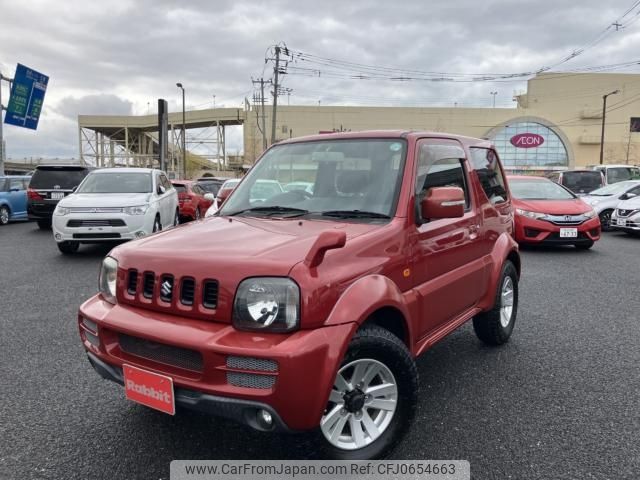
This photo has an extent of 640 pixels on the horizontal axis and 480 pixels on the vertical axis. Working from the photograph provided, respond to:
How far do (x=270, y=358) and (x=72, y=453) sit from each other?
1.44 m

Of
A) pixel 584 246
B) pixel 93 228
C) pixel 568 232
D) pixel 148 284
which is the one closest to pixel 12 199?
pixel 93 228

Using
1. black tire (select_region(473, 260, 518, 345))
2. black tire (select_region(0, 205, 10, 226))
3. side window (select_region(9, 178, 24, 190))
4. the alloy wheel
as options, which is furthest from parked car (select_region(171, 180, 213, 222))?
the alloy wheel

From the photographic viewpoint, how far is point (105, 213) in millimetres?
8391

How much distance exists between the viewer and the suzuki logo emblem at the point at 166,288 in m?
2.34

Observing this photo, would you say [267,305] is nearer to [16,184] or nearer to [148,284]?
[148,284]

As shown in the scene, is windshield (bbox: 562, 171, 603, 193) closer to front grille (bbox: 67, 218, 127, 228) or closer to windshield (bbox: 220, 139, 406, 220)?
front grille (bbox: 67, 218, 127, 228)

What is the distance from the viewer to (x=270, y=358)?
6.66ft

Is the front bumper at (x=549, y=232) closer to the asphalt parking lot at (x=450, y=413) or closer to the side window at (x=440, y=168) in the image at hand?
the asphalt parking lot at (x=450, y=413)

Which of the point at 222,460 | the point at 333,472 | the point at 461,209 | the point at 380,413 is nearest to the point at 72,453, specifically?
the point at 222,460

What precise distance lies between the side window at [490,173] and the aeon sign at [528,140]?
196 feet

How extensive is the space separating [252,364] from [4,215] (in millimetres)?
15511

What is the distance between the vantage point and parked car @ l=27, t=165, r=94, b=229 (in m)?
12.4

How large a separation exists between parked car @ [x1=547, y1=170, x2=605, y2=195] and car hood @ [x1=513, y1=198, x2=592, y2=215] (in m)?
7.55

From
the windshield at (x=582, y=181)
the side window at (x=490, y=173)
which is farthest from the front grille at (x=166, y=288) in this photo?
the windshield at (x=582, y=181)
